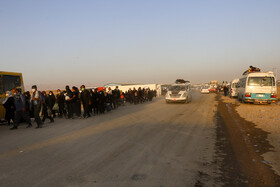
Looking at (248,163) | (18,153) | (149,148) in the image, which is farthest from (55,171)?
(248,163)

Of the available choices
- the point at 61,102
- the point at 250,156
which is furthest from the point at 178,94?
the point at 250,156

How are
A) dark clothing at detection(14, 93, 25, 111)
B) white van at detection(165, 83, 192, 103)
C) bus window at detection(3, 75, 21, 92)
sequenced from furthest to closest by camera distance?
white van at detection(165, 83, 192, 103), bus window at detection(3, 75, 21, 92), dark clothing at detection(14, 93, 25, 111)

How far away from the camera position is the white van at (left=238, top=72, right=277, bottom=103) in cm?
1611

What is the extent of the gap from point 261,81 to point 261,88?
60cm

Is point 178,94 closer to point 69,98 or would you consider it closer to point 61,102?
point 61,102

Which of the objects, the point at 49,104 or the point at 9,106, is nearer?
the point at 9,106

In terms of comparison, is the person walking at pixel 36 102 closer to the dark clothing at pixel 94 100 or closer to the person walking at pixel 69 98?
the person walking at pixel 69 98

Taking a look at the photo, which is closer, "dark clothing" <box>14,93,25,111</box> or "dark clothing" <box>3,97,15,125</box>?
"dark clothing" <box>14,93,25,111</box>

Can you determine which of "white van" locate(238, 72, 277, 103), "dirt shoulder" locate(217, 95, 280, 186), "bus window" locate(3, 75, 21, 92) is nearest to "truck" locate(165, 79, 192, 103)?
"white van" locate(238, 72, 277, 103)

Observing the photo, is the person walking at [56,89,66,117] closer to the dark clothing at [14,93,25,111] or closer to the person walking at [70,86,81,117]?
the person walking at [70,86,81,117]

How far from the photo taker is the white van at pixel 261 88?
52.9 feet

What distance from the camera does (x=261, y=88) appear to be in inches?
643

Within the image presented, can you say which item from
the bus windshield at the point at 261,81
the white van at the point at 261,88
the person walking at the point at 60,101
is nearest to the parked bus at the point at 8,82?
the person walking at the point at 60,101

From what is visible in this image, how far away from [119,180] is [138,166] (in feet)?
2.36
